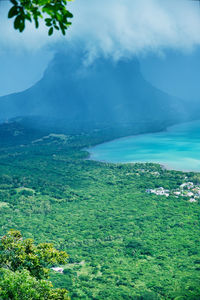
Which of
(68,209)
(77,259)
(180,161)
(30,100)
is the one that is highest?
(30,100)

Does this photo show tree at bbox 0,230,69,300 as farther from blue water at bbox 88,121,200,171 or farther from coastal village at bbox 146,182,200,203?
blue water at bbox 88,121,200,171

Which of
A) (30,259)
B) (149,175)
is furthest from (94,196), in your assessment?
(30,259)

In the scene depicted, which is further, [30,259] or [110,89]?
[110,89]

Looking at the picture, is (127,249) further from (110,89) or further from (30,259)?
(110,89)

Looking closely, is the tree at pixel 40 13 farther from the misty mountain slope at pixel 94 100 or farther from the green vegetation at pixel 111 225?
the misty mountain slope at pixel 94 100

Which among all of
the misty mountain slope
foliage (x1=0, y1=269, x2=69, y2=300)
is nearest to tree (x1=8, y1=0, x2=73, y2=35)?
foliage (x1=0, y1=269, x2=69, y2=300)

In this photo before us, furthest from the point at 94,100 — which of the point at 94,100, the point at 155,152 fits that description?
the point at 155,152

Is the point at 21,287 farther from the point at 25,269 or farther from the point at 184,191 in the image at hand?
the point at 184,191

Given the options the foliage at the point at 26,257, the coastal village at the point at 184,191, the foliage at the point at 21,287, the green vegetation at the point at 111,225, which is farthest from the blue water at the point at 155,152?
the foliage at the point at 21,287
